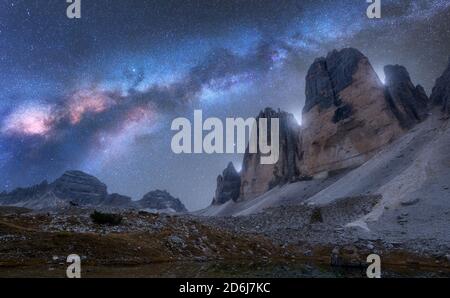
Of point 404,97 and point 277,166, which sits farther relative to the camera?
point 277,166

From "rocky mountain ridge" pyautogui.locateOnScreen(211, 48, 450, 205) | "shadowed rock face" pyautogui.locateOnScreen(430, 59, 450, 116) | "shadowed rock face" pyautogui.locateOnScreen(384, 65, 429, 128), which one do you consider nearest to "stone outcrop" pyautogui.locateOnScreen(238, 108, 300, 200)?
"rocky mountain ridge" pyautogui.locateOnScreen(211, 48, 450, 205)

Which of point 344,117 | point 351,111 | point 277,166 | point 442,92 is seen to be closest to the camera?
point 442,92

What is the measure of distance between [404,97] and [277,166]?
5844cm

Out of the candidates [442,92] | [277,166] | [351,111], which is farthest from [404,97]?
[277,166]

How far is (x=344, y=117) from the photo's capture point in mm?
108938

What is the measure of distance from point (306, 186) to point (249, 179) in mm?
56469

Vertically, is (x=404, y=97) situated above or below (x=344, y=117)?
above

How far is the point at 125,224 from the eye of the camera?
100ft

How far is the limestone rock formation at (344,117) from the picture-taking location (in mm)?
99375

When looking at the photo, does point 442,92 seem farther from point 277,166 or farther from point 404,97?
point 277,166

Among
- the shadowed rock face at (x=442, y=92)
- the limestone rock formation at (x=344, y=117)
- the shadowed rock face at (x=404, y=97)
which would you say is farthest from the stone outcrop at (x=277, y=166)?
the shadowed rock face at (x=442, y=92)
